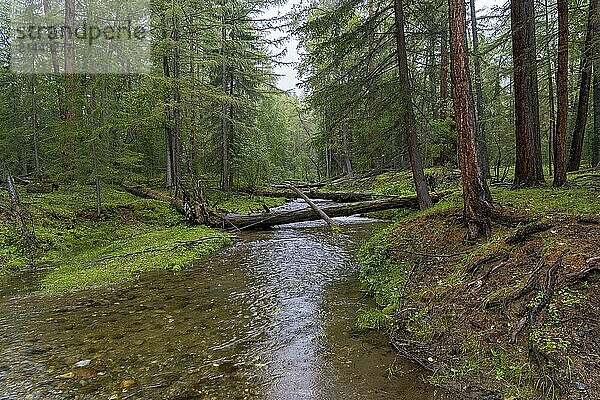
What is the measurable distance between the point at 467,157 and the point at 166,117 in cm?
1279

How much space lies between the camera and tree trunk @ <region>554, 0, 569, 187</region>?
29.7 ft

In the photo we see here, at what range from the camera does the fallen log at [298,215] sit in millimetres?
12828

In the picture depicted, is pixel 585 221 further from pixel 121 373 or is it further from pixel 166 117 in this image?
pixel 166 117

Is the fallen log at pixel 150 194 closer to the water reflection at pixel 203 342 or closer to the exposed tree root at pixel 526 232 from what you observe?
the water reflection at pixel 203 342

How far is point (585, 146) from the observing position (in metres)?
23.9

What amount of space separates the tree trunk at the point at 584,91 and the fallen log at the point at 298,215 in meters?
5.21

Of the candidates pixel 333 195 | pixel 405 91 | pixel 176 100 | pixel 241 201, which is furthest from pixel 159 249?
pixel 333 195

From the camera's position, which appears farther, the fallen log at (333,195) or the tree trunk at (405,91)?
the fallen log at (333,195)

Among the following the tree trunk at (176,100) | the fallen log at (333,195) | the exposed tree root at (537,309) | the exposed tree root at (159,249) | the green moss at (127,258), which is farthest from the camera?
the fallen log at (333,195)

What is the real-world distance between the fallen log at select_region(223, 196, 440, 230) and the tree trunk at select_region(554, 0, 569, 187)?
3.50 m

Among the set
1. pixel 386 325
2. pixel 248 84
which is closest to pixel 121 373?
pixel 386 325

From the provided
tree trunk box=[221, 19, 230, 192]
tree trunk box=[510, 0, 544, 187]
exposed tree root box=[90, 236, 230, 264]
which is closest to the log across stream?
exposed tree root box=[90, 236, 230, 264]

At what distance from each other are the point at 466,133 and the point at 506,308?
3.05 m

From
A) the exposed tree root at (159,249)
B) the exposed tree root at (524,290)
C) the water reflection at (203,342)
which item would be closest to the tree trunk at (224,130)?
the exposed tree root at (159,249)
